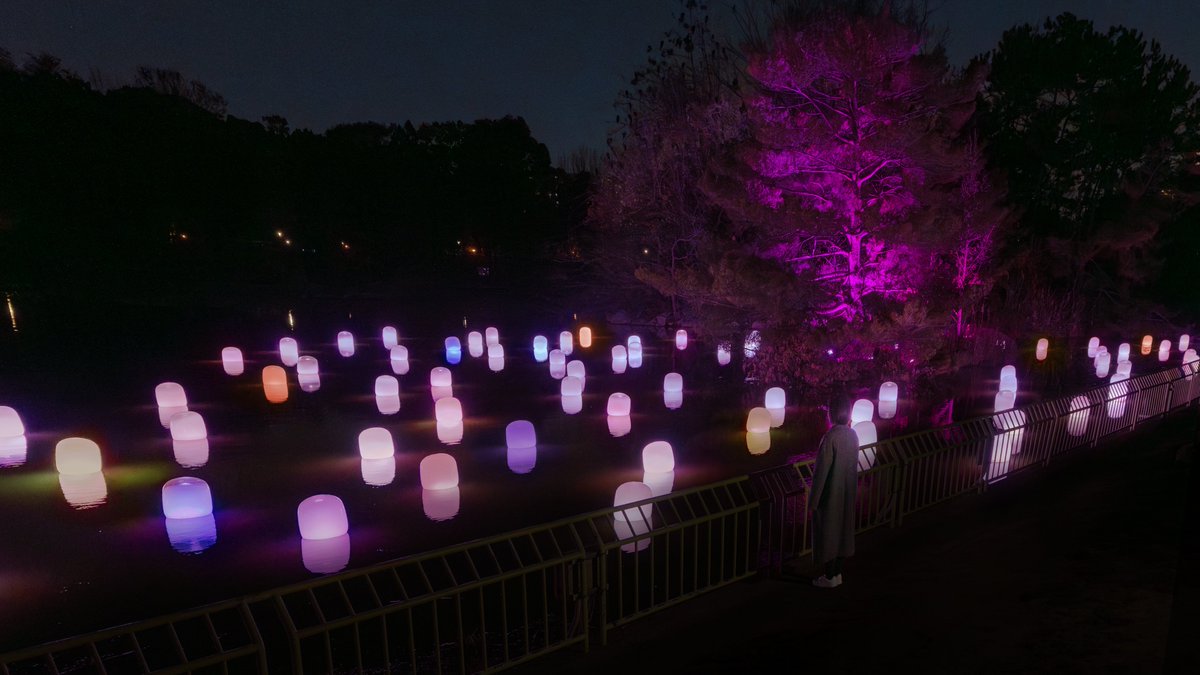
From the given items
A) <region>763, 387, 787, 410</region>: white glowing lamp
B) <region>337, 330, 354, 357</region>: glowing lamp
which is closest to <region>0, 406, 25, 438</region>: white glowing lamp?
<region>337, 330, 354, 357</region>: glowing lamp

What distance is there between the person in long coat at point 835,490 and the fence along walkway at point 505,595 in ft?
1.10

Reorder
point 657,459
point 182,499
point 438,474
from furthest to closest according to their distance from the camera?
point 657,459 → point 438,474 → point 182,499

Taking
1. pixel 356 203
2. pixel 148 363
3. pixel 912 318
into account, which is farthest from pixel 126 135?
pixel 912 318

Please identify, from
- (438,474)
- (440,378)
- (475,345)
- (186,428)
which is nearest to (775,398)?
(438,474)

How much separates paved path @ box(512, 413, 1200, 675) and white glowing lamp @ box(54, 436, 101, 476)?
429 inches

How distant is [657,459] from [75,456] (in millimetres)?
10395

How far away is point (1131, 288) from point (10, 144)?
56.4 meters

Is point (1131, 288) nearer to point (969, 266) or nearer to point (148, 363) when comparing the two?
point (969, 266)

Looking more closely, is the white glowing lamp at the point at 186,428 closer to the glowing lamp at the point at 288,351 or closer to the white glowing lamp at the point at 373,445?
the white glowing lamp at the point at 373,445

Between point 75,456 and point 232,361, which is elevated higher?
point 232,361

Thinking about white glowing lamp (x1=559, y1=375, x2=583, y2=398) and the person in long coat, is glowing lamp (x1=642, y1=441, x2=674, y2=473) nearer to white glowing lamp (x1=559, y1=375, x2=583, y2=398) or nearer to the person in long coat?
the person in long coat

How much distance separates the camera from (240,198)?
43.9 metres

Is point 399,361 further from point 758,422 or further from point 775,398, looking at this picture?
point 758,422

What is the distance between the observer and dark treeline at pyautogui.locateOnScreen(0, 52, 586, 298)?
1441 inches
